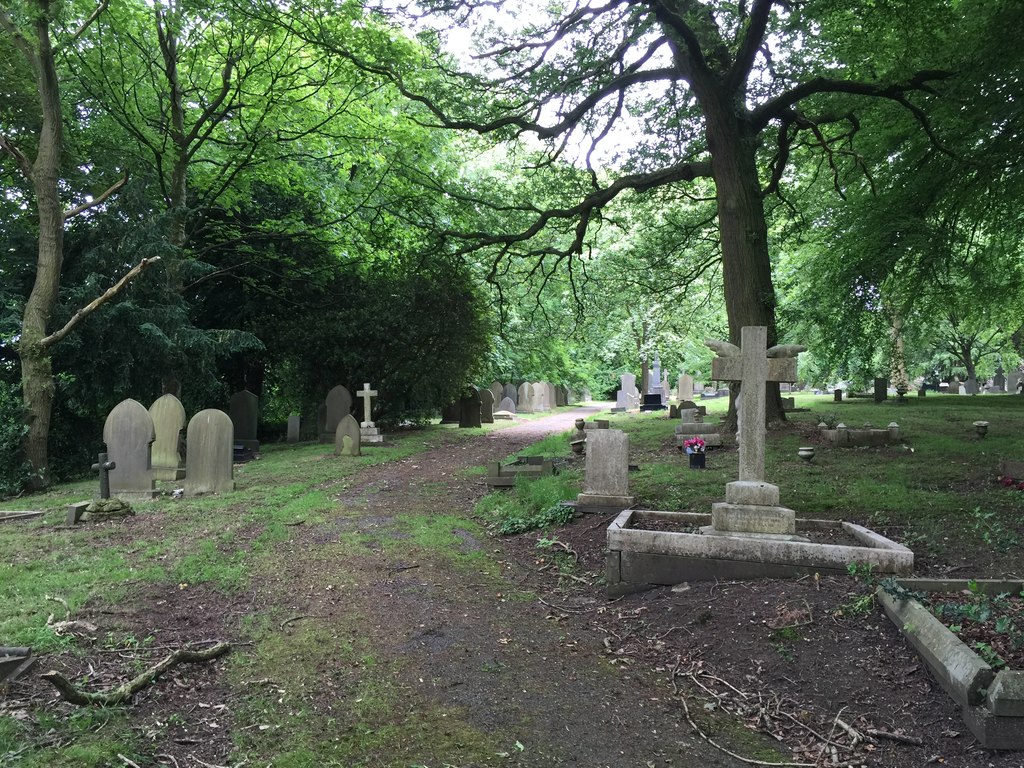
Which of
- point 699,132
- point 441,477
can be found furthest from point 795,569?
point 699,132

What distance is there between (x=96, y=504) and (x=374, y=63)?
949 cm

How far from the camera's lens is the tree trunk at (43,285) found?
11.2 meters

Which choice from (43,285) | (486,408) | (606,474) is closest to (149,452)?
(43,285)

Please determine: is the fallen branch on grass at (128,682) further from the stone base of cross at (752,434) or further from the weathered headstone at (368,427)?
the weathered headstone at (368,427)

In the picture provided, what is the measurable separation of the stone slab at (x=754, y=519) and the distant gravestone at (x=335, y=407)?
47.3 ft

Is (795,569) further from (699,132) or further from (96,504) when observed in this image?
(699,132)

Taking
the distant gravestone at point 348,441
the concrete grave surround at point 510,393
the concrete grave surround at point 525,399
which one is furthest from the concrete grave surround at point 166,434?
the concrete grave surround at point 525,399

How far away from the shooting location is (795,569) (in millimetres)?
5008

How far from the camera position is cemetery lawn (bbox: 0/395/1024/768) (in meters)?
3.21

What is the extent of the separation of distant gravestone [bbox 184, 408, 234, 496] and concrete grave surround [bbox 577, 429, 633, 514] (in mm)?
5556

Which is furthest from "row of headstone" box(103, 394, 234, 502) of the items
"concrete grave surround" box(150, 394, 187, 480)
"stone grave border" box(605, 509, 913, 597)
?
"stone grave border" box(605, 509, 913, 597)

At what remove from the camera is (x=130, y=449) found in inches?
370

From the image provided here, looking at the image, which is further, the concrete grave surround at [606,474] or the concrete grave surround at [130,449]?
the concrete grave surround at [130,449]

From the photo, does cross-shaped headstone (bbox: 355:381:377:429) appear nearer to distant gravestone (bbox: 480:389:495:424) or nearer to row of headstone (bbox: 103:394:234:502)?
distant gravestone (bbox: 480:389:495:424)
